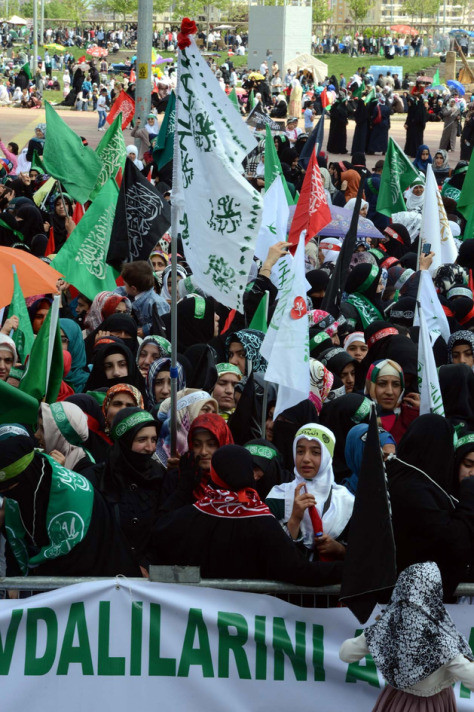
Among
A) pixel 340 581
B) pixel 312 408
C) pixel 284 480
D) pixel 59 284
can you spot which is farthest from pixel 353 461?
pixel 59 284

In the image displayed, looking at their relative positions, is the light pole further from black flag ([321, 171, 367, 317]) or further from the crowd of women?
black flag ([321, 171, 367, 317])

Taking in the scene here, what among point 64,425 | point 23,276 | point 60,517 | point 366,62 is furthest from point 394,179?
point 366,62

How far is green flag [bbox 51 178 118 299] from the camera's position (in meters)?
7.43

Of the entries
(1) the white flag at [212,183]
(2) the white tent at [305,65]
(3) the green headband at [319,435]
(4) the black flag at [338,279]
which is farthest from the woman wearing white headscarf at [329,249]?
(2) the white tent at [305,65]

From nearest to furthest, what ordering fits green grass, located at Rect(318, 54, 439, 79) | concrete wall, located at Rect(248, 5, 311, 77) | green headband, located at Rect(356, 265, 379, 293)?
green headband, located at Rect(356, 265, 379, 293), concrete wall, located at Rect(248, 5, 311, 77), green grass, located at Rect(318, 54, 439, 79)

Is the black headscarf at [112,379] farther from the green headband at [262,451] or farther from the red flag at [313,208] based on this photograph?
the red flag at [313,208]

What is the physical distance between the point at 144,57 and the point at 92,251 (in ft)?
26.5

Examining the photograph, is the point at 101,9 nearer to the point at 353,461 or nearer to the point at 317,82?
the point at 317,82

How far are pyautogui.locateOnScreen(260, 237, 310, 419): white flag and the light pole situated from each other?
9.86m

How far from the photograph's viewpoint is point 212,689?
12.4 feet

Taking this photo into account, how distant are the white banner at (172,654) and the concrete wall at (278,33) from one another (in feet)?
155

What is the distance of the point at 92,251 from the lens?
7.62 metres

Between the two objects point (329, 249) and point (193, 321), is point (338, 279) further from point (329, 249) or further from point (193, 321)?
point (329, 249)

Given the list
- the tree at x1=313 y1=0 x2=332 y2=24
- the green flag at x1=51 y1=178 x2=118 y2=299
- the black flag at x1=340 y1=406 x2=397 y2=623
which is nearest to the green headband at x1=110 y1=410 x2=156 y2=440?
the black flag at x1=340 y1=406 x2=397 y2=623
